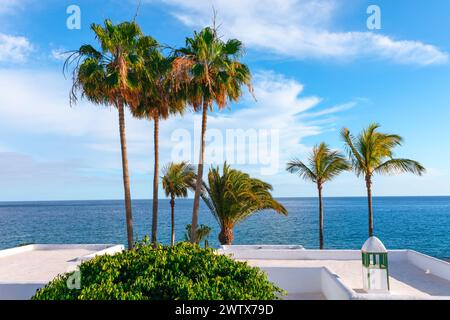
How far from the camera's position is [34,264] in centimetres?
1474

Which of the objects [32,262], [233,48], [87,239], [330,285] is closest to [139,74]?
[233,48]

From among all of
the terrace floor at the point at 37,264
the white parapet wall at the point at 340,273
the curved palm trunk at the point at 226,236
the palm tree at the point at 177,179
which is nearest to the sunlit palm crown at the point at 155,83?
the palm tree at the point at 177,179

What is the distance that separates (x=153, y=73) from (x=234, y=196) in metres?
7.74

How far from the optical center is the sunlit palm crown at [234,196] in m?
20.1

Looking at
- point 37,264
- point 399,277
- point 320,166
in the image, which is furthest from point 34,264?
point 320,166

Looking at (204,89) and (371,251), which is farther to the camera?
(204,89)

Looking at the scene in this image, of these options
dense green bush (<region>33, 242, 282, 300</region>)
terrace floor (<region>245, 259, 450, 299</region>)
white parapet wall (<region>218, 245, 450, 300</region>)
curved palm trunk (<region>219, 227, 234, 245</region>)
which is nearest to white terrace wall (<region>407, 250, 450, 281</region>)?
white parapet wall (<region>218, 245, 450, 300</region>)

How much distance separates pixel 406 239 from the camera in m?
63.7

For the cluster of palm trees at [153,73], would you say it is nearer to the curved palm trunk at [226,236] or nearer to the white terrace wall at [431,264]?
the curved palm trunk at [226,236]

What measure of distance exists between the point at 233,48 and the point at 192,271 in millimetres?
13082

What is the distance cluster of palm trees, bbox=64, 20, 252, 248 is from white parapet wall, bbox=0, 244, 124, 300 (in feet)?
9.32

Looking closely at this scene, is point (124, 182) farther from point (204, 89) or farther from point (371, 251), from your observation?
point (371, 251)

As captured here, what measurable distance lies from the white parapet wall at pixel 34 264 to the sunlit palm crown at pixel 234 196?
594 cm
